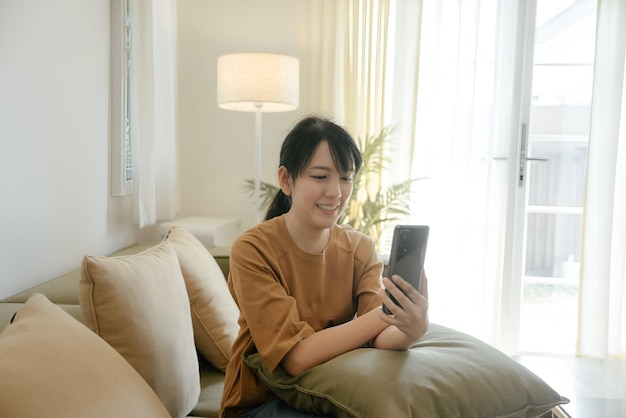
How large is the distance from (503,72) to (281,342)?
2.62 metres

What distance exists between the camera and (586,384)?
194cm

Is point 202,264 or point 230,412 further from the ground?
point 202,264

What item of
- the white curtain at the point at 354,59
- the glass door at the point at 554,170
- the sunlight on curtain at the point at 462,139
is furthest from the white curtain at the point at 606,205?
the white curtain at the point at 354,59

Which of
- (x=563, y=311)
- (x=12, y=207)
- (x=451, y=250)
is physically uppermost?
(x=12, y=207)

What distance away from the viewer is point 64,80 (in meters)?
1.97

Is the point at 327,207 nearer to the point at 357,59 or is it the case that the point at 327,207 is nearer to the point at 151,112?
the point at 151,112

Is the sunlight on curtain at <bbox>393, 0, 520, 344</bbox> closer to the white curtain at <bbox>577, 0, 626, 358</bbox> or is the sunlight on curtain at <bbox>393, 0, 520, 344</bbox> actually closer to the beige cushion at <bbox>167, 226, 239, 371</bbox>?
the white curtain at <bbox>577, 0, 626, 358</bbox>

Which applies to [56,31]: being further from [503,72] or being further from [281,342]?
[503,72]

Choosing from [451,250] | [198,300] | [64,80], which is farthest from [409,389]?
[451,250]

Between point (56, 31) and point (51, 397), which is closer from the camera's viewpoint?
point (51, 397)

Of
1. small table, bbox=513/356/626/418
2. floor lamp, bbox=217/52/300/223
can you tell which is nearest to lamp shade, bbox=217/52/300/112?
floor lamp, bbox=217/52/300/223

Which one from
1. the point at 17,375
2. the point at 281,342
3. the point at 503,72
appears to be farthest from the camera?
the point at 503,72

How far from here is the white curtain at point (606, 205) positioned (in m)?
3.16

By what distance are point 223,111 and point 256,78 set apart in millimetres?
803
